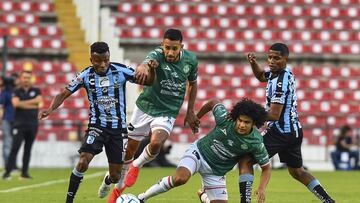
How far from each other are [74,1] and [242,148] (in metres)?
20.1

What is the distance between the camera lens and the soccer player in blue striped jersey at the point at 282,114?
35.3ft

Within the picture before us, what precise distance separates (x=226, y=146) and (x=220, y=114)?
387 millimetres

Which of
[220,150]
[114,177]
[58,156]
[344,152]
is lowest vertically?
[58,156]

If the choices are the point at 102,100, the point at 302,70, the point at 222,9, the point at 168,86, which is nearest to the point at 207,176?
the point at 102,100

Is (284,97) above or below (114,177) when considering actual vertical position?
above

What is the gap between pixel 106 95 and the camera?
416 inches

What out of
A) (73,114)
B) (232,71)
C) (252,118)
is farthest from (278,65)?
(232,71)

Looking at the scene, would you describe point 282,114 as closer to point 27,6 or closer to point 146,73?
point 146,73

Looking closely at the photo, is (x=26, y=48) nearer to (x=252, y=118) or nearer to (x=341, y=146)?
(x=341, y=146)

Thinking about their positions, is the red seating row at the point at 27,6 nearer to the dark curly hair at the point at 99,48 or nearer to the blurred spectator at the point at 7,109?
the blurred spectator at the point at 7,109

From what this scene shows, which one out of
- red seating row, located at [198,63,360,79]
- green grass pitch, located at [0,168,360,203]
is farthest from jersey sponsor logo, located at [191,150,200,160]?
red seating row, located at [198,63,360,79]

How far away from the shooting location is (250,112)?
9578 millimetres

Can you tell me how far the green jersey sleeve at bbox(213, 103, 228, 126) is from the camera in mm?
9922

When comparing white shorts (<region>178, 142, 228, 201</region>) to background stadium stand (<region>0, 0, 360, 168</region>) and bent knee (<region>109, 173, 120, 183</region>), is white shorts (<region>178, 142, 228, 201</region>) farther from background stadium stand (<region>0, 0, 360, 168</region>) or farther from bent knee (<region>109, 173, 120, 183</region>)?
background stadium stand (<region>0, 0, 360, 168</region>)
